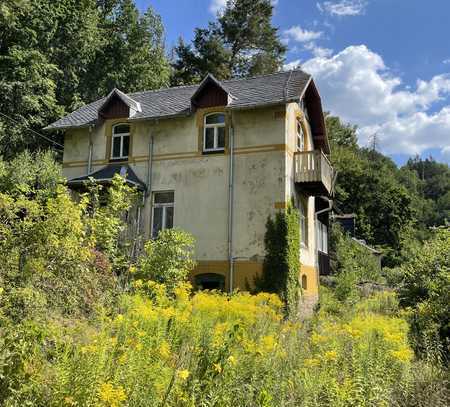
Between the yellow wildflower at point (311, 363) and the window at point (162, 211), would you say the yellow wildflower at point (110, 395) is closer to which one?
the yellow wildflower at point (311, 363)

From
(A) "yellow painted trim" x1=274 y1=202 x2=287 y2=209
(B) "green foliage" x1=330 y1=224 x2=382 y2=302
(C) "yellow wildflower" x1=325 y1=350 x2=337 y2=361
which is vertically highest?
(A) "yellow painted trim" x1=274 y1=202 x2=287 y2=209

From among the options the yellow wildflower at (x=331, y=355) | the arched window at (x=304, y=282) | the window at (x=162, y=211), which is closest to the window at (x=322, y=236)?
the arched window at (x=304, y=282)

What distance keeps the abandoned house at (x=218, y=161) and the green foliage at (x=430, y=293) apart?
19.5ft

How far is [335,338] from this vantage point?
665cm

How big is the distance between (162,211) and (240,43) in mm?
27090

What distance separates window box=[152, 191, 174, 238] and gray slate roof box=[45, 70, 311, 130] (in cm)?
328

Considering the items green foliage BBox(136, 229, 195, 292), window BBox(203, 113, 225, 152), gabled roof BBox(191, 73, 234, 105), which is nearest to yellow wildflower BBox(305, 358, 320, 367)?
green foliage BBox(136, 229, 195, 292)

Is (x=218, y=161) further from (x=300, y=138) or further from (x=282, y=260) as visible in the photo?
(x=282, y=260)

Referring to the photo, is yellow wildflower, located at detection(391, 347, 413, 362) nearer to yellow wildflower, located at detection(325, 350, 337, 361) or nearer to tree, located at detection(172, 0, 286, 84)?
yellow wildflower, located at detection(325, 350, 337, 361)

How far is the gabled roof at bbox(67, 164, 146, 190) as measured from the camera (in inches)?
774

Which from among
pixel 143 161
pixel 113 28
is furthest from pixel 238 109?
pixel 113 28

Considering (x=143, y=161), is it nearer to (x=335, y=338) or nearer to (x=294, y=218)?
(x=294, y=218)

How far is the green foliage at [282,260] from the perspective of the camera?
17.7m

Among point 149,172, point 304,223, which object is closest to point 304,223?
point 304,223
